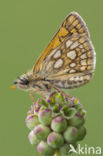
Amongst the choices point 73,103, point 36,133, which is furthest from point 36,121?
→ point 73,103

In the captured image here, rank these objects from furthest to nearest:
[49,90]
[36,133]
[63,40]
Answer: [63,40]
[49,90]
[36,133]

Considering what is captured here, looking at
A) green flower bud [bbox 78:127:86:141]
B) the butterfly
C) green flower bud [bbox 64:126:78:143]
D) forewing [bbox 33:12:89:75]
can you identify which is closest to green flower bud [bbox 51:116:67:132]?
green flower bud [bbox 64:126:78:143]

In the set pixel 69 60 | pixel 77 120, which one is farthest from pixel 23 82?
pixel 77 120

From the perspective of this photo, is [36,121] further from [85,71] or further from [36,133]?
[85,71]

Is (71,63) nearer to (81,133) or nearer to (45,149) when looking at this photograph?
(81,133)

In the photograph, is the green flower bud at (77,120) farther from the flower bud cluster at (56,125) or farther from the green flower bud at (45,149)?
the green flower bud at (45,149)
